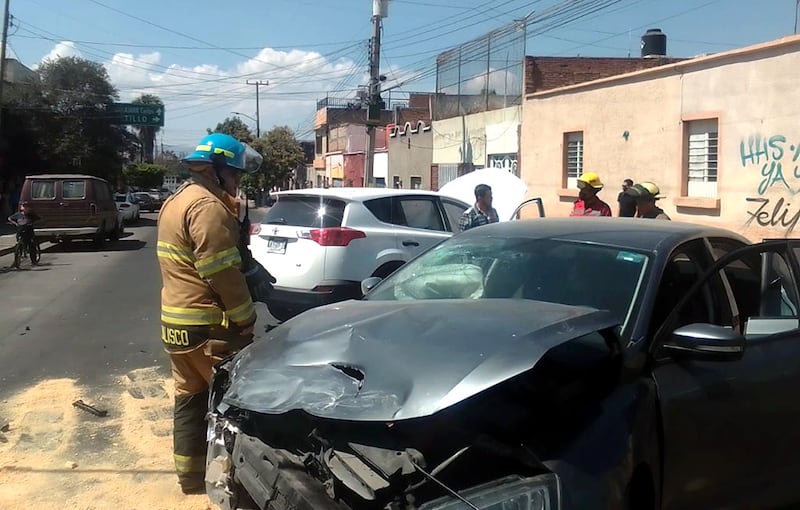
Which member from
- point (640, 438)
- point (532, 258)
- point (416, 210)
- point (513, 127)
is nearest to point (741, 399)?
point (640, 438)

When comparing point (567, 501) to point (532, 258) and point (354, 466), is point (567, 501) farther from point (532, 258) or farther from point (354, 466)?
point (532, 258)

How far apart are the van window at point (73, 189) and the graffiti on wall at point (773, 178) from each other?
15820 millimetres

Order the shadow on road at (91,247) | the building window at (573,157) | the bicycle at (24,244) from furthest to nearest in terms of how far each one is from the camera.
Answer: the shadow on road at (91,247) → the building window at (573,157) → the bicycle at (24,244)

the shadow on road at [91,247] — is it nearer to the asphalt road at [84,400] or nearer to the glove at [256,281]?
the asphalt road at [84,400]

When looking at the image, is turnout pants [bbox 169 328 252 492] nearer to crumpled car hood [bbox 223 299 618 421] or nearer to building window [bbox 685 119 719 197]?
crumpled car hood [bbox 223 299 618 421]

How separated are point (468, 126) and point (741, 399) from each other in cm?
2066

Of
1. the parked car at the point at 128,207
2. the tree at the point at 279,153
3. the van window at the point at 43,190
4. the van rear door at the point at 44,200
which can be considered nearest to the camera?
the van rear door at the point at 44,200

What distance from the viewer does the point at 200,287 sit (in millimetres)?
4062

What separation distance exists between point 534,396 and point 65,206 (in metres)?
18.9

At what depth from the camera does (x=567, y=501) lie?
2.22 m

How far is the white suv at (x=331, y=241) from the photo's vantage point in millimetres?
7648

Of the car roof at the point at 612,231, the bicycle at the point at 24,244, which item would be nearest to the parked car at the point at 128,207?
the bicycle at the point at 24,244

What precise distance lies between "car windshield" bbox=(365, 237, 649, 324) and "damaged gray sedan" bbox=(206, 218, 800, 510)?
0.01 m

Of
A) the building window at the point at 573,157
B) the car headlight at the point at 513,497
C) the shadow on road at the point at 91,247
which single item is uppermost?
the building window at the point at 573,157
